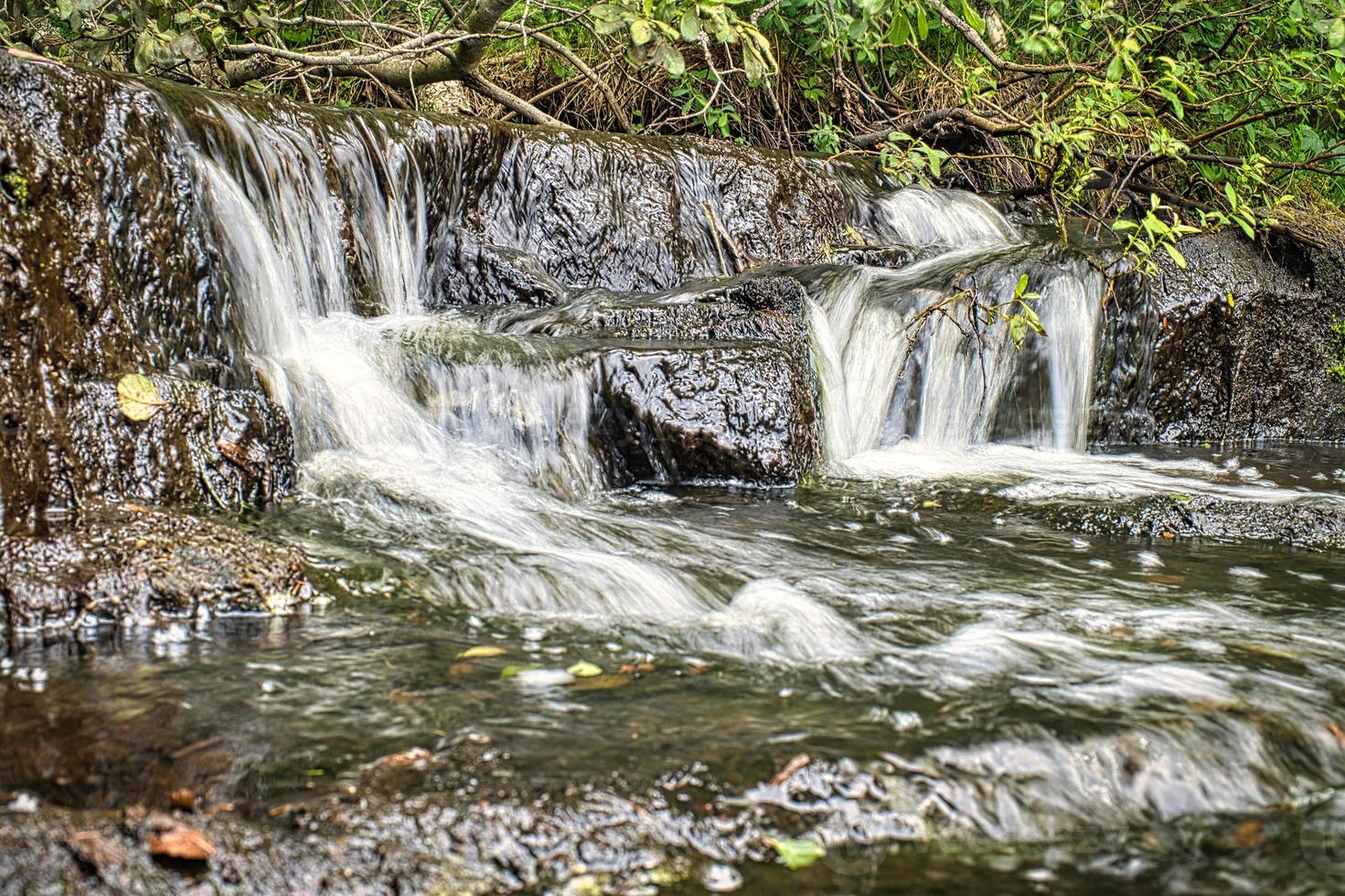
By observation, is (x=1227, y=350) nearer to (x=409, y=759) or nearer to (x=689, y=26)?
(x=689, y=26)

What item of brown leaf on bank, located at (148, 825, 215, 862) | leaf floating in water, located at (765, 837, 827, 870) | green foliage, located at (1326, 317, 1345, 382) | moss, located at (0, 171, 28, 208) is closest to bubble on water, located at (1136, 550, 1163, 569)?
leaf floating in water, located at (765, 837, 827, 870)

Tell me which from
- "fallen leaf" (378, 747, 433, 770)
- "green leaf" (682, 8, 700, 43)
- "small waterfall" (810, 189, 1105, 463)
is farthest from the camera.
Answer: "small waterfall" (810, 189, 1105, 463)

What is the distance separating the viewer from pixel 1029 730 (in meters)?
2.59

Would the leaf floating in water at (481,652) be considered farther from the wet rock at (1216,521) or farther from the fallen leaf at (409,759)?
the wet rock at (1216,521)

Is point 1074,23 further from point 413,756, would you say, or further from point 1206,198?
point 413,756

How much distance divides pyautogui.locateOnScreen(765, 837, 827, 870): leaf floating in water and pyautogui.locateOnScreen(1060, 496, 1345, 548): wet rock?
320cm

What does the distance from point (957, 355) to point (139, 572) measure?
5040 millimetres

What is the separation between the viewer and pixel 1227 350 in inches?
326

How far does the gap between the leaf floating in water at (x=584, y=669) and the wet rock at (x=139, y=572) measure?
99 cm

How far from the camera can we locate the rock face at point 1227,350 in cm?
785

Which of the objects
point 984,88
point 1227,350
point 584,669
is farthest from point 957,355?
point 584,669

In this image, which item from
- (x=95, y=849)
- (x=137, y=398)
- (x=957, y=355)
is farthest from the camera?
(x=957, y=355)

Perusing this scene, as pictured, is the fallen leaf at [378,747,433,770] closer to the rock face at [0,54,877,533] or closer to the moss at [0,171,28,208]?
the rock face at [0,54,877,533]

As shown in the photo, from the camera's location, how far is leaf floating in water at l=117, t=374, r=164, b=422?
4.43 meters
